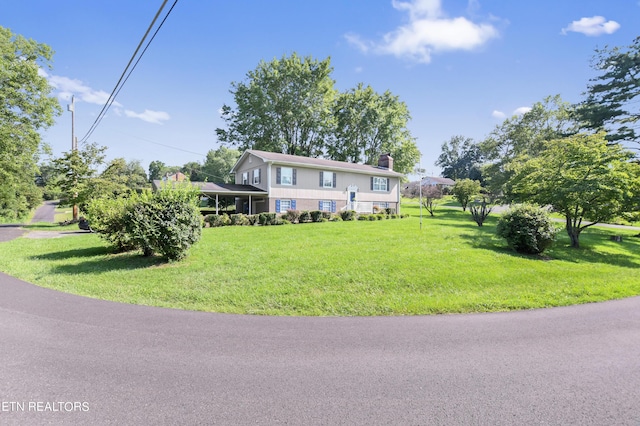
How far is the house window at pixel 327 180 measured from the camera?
87.7ft

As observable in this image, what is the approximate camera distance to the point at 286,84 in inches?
1550

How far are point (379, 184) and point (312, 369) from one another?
28.3 meters

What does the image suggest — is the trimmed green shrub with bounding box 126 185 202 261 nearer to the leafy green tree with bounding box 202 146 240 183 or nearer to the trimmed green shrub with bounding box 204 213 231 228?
the trimmed green shrub with bounding box 204 213 231 228

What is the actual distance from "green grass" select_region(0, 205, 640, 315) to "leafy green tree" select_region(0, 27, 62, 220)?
17.5 m

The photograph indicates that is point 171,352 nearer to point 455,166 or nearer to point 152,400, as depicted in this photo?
point 152,400

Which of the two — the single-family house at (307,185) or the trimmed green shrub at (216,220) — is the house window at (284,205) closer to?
the single-family house at (307,185)

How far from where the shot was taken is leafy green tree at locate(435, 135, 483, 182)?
84.9m

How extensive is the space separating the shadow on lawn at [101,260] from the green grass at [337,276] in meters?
0.05

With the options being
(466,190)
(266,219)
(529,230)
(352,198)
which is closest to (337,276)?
(529,230)

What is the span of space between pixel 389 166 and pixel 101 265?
29.4 meters

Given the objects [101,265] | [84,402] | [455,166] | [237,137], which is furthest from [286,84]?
[455,166]

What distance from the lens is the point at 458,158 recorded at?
296 ft

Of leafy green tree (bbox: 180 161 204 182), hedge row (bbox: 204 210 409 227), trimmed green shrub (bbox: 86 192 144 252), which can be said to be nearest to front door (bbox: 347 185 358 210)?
hedge row (bbox: 204 210 409 227)

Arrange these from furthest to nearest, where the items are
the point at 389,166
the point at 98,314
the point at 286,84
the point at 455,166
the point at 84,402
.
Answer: the point at 455,166, the point at 286,84, the point at 389,166, the point at 98,314, the point at 84,402
